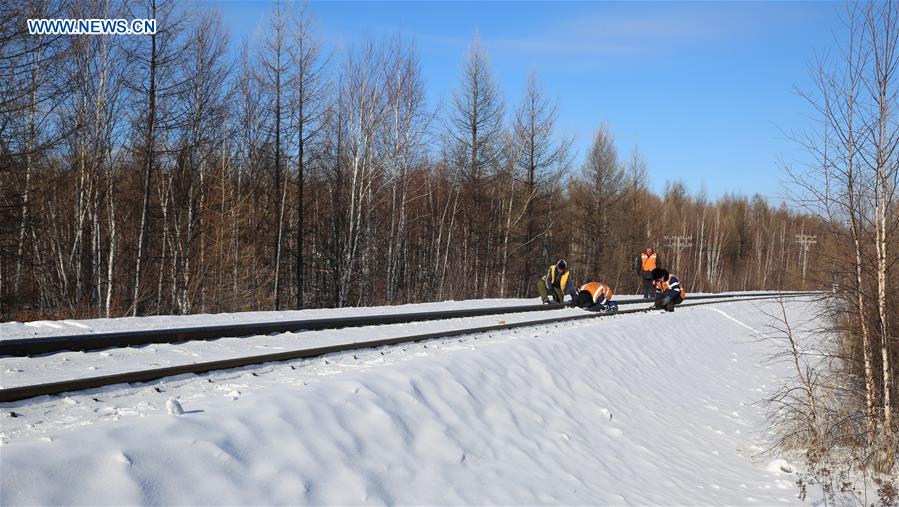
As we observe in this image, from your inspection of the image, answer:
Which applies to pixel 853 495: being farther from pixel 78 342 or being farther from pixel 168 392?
pixel 78 342

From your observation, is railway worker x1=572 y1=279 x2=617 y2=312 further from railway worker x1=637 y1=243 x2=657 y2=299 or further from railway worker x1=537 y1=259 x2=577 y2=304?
railway worker x1=637 y1=243 x2=657 y2=299

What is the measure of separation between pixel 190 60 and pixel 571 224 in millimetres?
29385

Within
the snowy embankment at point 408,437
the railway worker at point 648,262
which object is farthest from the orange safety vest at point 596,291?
the snowy embankment at point 408,437

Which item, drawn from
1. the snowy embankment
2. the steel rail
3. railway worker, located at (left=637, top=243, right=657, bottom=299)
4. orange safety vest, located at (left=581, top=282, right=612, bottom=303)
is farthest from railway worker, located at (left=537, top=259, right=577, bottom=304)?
the snowy embankment

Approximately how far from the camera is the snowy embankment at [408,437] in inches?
142

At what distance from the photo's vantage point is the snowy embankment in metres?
3.62

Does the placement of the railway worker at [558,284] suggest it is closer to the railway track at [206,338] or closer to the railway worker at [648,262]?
the railway track at [206,338]

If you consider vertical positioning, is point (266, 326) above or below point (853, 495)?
above

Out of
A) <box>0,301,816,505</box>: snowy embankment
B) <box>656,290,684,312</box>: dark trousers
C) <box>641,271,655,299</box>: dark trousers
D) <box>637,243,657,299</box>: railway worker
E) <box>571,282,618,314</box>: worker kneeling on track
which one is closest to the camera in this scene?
<box>0,301,816,505</box>: snowy embankment

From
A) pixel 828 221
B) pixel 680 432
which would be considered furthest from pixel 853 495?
pixel 828 221

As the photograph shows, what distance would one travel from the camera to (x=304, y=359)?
24.2 feet

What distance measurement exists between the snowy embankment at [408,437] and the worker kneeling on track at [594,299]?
6.05 meters

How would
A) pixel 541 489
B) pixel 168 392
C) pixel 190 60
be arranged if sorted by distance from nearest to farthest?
pixel 168 392
pixel 541 489
pixel 190 60

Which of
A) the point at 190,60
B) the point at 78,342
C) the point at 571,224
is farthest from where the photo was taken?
the point at 571,224
